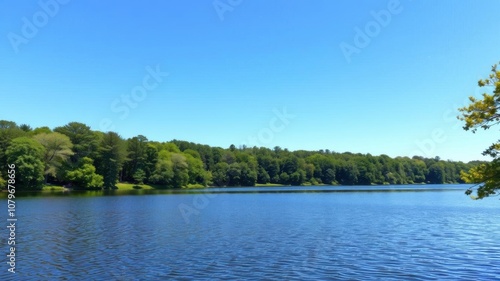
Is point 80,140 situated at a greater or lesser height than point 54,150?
greater

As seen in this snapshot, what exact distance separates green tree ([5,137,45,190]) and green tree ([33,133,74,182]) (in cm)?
605

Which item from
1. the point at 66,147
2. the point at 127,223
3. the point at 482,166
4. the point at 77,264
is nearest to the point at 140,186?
the point at 66,147

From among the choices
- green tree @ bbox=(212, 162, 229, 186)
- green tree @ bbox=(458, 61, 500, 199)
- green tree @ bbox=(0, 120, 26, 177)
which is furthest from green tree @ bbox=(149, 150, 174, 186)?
green tree @ bbox=(458, 61, 500, 199)

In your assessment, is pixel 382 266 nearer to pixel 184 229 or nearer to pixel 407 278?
pixel 407 278

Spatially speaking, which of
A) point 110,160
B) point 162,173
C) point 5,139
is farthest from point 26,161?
point 162,173

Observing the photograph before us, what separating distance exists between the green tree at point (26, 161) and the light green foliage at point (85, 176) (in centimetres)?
1102

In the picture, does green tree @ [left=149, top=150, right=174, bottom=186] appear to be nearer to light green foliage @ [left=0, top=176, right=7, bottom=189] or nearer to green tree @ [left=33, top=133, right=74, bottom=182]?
green tree @ [left=33, top=133, right=74, bottom=182]

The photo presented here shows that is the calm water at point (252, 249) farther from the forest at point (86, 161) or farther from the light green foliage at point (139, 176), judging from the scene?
the light green foliage at point (139, 176)

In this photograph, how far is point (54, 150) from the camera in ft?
348

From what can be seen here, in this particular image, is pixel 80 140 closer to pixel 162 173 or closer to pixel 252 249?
pixel 162 173

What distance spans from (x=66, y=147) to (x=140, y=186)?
3403 cm

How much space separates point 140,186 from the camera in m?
136

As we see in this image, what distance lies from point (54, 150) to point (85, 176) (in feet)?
34.6

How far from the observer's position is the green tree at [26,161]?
92.1m
